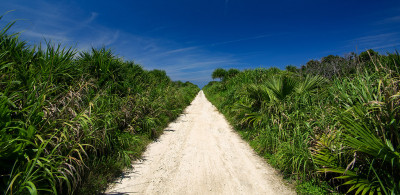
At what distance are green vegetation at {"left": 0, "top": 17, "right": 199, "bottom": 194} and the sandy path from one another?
1.46 ft

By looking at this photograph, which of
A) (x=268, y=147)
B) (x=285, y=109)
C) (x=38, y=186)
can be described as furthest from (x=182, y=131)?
(x=38, y=186)

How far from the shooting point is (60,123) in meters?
2.79

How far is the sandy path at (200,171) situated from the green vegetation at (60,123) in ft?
1.46

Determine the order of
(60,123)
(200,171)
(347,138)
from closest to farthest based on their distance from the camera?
(347,138) < (60,123) < (200,171)

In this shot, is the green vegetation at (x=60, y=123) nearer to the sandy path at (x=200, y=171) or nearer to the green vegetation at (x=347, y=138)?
the sandy path at (x=200, y=171)

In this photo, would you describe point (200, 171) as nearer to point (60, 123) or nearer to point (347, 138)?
point (347, 138)

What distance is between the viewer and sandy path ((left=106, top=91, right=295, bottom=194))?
281 cm

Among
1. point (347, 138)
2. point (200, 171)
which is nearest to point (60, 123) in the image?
point (200, 171)

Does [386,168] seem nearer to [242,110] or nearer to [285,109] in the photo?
[285,109]

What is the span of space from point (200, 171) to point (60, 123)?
106 inches

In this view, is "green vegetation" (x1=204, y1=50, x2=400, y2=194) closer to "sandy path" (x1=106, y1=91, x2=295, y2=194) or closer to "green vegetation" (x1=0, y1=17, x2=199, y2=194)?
"sandy path" (x1=106, y1=91, x2=295, y2=194)

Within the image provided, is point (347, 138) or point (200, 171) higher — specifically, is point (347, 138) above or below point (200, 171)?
Result: above

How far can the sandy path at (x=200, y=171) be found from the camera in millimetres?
2814

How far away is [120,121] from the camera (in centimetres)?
491
